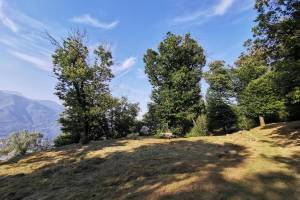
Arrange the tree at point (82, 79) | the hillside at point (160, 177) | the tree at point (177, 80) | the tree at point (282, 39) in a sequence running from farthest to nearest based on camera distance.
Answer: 1. the tree at point (177, 80)
2. the tree at point (82, 79)
3. the tree at point (282, 39)
4. the hillside at point (160, 177)

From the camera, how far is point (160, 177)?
Result: 40.2 ft

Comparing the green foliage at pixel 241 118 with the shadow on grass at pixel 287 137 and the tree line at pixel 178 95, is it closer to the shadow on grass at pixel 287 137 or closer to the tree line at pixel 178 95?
the tree line at pixel 178 95

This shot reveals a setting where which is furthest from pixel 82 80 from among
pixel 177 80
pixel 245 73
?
pixel 245 73

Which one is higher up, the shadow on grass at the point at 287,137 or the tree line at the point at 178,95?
the tree line at the point at 178,95

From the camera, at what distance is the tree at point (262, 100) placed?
114ft

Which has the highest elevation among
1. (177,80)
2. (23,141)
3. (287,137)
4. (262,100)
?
(177,80)

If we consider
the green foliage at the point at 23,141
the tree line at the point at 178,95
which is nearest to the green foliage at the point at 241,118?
the tree line at the point at 178,95

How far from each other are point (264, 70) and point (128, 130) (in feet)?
81.3

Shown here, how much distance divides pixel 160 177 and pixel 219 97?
3133 centimetres

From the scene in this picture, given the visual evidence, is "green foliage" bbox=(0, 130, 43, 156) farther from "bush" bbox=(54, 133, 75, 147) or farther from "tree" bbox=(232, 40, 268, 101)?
"tree" bbox=(232, 40, 268, 101)

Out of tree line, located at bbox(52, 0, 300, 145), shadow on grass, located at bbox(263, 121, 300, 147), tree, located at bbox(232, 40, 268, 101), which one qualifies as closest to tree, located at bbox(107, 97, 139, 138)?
tree line, located at bbox(52, 0, 300, 145)

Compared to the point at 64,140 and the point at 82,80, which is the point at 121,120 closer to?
the point at 64,140

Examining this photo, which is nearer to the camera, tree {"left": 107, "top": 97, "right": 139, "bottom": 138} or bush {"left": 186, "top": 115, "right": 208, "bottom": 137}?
bush {"left": 186, "top": 115, "right": 208, "bottom": 137}

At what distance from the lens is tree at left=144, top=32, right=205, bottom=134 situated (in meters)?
41.0
